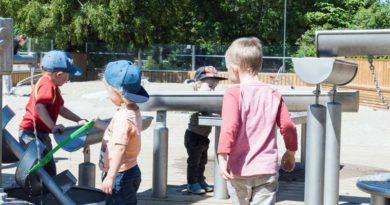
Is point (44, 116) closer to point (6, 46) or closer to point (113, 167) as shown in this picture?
point (113, 167)

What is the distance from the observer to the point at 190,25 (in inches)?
1460

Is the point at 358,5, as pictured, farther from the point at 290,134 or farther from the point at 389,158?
the point at 290,134

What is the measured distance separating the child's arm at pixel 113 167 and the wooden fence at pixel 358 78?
32.2 ft

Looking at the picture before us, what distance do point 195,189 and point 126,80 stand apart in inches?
91.4

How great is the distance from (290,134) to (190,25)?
111 ft

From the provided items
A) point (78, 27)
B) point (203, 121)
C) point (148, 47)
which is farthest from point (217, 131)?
point (148, 47)

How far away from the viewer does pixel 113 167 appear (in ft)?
12.3

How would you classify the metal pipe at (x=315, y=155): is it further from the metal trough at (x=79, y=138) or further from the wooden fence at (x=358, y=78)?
the wooden fence at (x=358, y=78)

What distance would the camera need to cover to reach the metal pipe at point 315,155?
4469mm

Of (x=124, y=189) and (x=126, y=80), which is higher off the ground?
(x=126, y=80)

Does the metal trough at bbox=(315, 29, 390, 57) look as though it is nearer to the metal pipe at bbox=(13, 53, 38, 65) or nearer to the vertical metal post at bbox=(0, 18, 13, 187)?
the metal pipe at bbox=(13, 53, 38, 65)

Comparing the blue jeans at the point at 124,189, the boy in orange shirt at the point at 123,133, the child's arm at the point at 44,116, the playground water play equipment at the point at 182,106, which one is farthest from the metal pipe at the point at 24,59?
the playground water play equipment at the point at 182,106

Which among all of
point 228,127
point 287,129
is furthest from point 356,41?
point 228,127

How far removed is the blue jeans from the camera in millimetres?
3939
